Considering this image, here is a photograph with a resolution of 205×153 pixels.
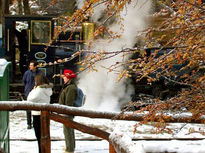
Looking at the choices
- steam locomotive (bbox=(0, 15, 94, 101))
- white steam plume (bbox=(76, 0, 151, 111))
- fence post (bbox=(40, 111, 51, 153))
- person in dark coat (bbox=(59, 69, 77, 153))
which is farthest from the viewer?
steam locomotive (bbox=(0, 15, 94, 101))

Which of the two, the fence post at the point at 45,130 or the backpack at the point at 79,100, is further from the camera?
the backpack at the point at 79,100

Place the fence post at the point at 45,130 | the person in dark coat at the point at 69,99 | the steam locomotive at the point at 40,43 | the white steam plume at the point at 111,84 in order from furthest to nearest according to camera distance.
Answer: the steam locomotive at the point at 40,43 < the white steam plume at the point at 111,84 < the person in dark coat at the point at 69,99 < the fence post at the point at 45,130

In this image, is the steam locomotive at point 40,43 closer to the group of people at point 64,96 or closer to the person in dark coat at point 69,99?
the group of people at point 64,96

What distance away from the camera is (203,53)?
3082 mm

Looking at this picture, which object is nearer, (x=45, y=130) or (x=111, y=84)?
(x=45, y=130)

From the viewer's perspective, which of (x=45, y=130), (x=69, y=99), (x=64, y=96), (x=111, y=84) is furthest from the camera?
(x=111, y=84)

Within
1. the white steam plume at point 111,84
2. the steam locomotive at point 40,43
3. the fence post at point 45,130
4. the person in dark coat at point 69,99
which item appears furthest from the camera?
the steam locomotive at point 40,43

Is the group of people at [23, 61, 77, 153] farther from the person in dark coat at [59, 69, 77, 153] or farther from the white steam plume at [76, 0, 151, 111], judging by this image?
the white steam plume at [76, 0, 151, 111]

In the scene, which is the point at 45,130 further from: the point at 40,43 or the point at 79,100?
the point at 40,43

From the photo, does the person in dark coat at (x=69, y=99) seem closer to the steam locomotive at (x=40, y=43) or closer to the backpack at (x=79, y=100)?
the backpack at (x=79, y=100)

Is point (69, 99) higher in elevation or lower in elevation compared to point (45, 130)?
higher

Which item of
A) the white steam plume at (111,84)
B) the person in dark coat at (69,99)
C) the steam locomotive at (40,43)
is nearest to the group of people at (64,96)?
the person in dark coat at (69,99)

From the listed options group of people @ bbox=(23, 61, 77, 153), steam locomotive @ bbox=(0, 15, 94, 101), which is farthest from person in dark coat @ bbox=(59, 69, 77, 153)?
steam locomotive @ bbox=(0, 15, 94, 101)

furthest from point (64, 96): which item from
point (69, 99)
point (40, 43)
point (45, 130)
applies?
point (40, 43)
